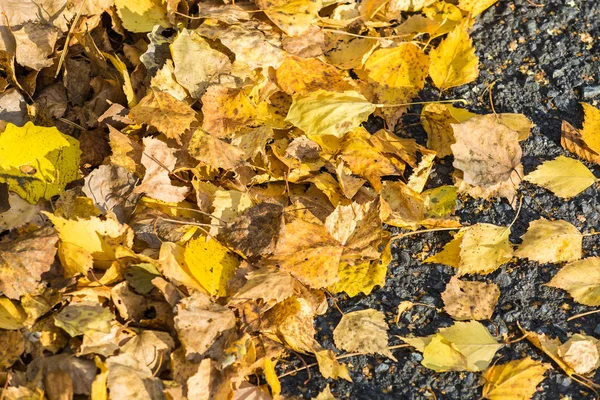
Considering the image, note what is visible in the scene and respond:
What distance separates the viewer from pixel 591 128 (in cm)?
227

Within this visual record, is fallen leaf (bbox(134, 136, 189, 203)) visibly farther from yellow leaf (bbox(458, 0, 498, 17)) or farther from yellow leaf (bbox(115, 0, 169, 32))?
yellow leaf (bbox(458, 0, 498, 17))

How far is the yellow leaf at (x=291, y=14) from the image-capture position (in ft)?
7.40

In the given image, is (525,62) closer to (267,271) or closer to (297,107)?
(297,107)

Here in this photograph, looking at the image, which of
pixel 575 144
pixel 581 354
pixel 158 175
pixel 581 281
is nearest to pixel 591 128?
pixel 575 144

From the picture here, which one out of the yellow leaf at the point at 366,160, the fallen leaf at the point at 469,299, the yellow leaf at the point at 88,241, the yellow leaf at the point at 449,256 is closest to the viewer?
the yellow leaf at the point at 88,241

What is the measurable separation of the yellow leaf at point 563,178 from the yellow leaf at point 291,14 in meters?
0.87

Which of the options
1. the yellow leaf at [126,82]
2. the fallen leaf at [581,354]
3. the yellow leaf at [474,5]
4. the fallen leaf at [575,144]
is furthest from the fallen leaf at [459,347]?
the yellow leaf at [474,5]

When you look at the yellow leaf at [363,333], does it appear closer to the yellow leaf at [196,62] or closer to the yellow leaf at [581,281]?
the yellow leaf at [581,281]

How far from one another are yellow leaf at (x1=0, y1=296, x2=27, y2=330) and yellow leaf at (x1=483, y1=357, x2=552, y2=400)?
3.94 ft

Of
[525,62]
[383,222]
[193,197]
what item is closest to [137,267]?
[193,197]

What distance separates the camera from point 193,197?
2047 millimetres

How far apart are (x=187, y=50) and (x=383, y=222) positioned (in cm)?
81

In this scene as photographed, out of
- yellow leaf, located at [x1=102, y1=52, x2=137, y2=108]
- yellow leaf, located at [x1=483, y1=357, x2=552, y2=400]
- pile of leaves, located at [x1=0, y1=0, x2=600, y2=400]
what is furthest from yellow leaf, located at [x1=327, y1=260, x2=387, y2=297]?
yellow leaf, located at [x1=102, y1=52, x2=137, y2=108]

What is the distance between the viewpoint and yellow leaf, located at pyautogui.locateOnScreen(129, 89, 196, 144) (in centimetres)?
204
